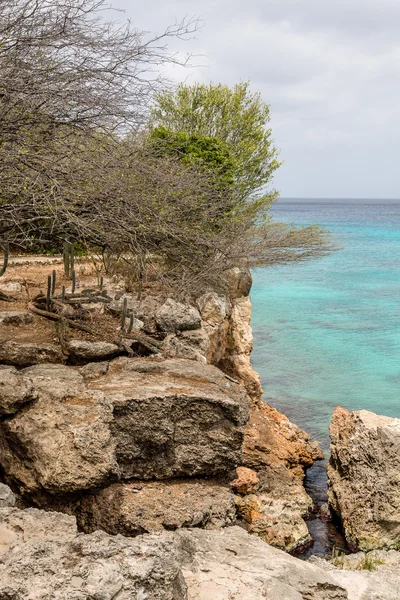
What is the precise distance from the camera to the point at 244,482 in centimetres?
1065

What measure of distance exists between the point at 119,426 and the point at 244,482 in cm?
384

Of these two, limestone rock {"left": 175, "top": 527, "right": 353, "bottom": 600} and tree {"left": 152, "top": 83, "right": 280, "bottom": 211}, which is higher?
tree {"left": 152, "top": 83, "right": 280, "bottom": 211}

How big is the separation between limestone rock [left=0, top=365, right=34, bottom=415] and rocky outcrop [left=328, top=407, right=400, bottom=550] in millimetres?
5839

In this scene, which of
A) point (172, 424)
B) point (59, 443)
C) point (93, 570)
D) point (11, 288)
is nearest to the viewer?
point (93, 570)

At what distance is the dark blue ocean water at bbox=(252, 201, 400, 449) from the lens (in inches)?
811

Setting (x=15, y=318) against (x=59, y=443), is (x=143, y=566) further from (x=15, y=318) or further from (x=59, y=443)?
(x=15, y=318)

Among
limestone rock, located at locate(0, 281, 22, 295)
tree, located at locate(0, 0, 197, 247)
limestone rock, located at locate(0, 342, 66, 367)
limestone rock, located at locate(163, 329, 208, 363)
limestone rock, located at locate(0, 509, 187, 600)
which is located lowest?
limestone rock, located at locate(0, 509, 187, 600)

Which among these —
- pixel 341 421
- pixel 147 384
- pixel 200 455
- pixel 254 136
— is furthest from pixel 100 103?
pixel 254 136

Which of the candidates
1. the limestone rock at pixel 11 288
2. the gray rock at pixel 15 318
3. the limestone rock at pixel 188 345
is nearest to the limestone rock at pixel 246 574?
the limestone rock at pixel 188 345

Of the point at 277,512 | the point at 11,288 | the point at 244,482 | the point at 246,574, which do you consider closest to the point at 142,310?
the point at 11,288

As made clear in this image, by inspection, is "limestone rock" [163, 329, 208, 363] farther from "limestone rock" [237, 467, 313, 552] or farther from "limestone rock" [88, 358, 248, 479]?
"limestone rock" [237, 467, 313, 552]

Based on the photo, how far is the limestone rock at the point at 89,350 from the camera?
8.91m

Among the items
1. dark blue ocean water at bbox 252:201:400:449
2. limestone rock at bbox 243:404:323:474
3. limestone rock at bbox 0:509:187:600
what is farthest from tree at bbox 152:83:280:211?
limestone rock at bbox 0:509:187:600

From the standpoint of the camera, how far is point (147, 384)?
803 centimetres
